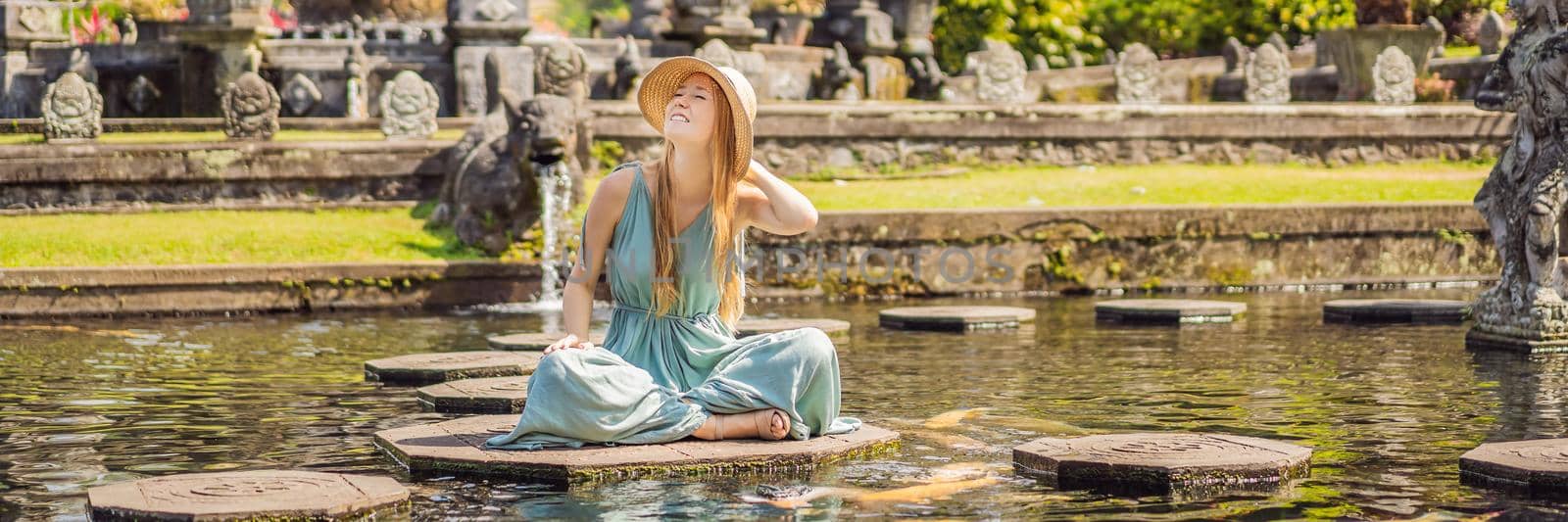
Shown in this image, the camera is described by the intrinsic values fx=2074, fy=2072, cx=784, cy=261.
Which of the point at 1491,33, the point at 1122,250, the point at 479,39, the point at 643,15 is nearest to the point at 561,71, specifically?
the point at 1122,250

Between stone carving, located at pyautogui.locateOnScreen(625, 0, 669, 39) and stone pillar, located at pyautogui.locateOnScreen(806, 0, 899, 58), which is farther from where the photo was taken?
stone carving, located at pyautogui.locateOnScreen(625, 0, 669, 39)

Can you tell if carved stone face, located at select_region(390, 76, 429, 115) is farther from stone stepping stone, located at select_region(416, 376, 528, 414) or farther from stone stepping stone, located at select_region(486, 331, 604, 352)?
stone stepping stone, located at select_region(416, 376, 528, 414)

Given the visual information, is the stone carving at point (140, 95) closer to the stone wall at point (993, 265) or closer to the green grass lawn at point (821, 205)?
the green grass lawn at point (821, 205)

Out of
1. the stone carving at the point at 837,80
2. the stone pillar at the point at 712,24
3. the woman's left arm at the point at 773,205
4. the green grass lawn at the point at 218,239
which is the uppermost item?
the stone pillar at the point at 712,24

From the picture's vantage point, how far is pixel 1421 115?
782 inches

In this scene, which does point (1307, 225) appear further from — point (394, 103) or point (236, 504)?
point (236, 504)

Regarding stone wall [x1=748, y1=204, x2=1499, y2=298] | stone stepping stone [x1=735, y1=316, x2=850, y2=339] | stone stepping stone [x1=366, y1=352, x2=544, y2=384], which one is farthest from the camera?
stone wall [x1=748, y1=204, x2=1499, y2=298]

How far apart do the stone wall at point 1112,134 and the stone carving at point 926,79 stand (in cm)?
738

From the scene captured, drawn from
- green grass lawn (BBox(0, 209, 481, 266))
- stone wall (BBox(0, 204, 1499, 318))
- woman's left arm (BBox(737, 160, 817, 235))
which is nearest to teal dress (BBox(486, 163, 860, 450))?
woman's left arm (BBox(737, 160, 817, 235))

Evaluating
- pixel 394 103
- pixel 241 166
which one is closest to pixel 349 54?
pixel 394 103

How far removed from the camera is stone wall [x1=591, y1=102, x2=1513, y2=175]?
18297 millimetres

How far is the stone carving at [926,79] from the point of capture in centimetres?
2721

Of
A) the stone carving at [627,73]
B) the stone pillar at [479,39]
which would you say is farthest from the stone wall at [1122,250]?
the stone pillar at [479,39]

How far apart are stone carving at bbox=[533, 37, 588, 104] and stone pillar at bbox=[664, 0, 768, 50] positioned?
25.8 feet
